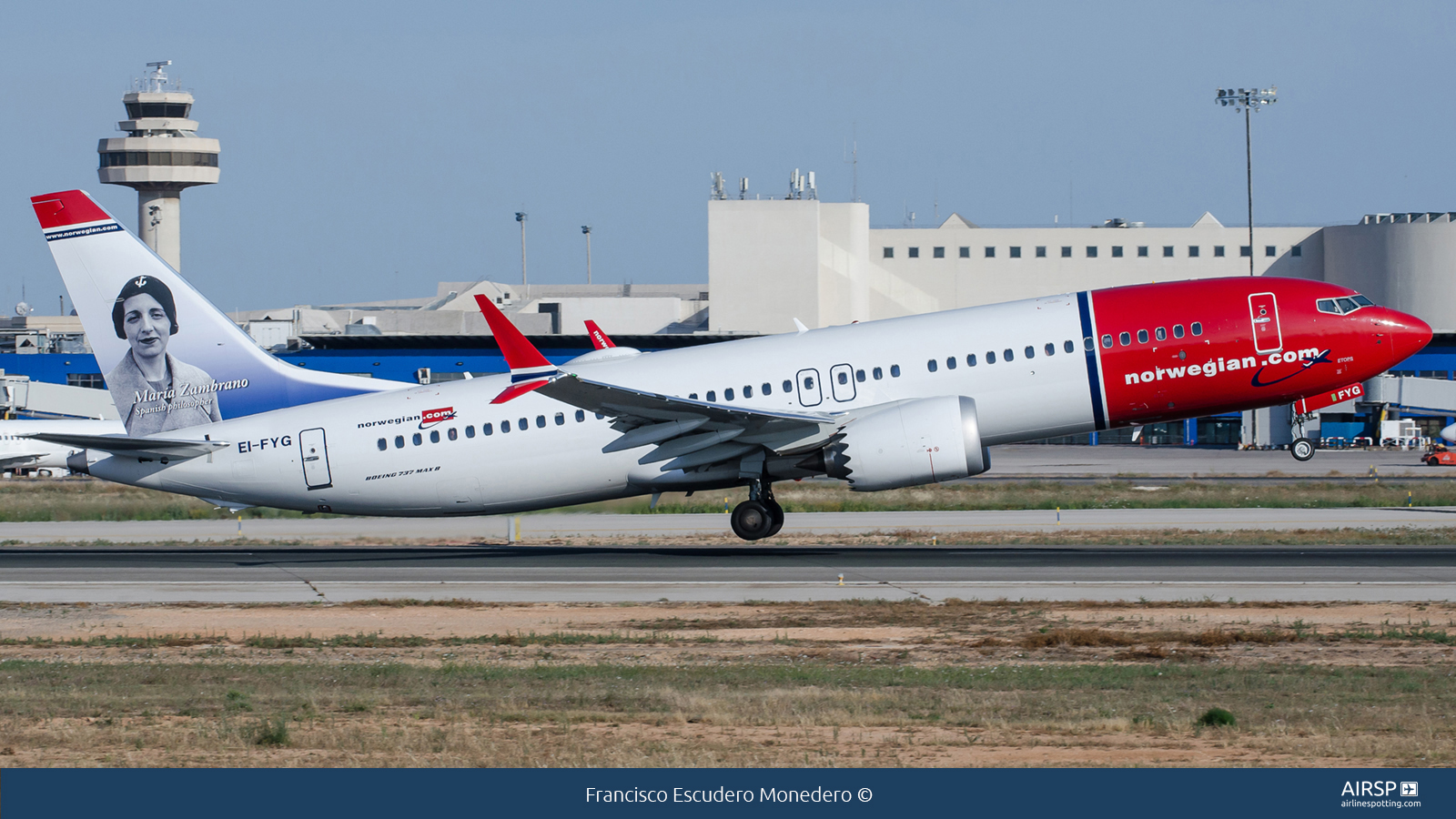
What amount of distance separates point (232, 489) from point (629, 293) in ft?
445

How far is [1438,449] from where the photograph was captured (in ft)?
261

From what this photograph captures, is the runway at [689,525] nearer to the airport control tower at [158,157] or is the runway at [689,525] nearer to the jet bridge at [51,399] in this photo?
the jet bridge at [51,399]

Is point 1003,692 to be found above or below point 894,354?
below

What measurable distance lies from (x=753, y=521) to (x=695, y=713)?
16.6 meters

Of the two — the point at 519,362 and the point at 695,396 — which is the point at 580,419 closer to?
the point at 695,396

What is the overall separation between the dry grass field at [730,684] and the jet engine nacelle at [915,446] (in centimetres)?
569

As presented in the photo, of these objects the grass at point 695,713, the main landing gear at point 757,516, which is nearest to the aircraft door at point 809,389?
the main landing gear at point 757,516

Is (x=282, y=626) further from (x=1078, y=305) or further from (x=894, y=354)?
(x=1078, y=305)

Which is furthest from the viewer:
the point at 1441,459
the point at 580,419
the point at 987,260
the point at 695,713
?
the point at 987,260

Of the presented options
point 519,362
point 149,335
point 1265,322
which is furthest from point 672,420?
point 1265,322

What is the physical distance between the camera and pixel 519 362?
29.3m

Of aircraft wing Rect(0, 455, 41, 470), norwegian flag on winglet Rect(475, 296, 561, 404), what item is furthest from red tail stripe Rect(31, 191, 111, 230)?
aircraft wing Rect(0, 455, 41, 470)

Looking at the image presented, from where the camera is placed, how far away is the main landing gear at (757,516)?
32.5m

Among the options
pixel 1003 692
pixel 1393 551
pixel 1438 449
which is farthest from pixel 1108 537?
pixel 1438 449
